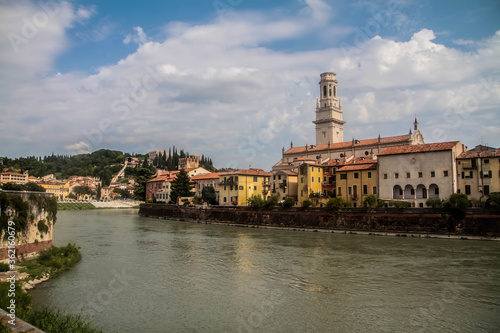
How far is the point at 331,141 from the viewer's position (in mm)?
67125

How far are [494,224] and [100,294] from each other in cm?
2704

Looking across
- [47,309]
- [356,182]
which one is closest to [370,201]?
[356,182]

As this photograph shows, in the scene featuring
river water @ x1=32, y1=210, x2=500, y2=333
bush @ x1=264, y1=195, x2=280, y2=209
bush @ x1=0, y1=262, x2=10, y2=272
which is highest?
bush @ x1=264, y1=195, x2=280, y2=209

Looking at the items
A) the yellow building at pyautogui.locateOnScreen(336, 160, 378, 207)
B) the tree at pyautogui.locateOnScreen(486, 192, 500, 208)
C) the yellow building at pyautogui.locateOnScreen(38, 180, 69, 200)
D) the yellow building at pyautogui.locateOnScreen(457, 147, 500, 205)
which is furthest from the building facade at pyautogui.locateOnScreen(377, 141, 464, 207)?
the yellow building at pyautogui.locateOnScreen(38, 180, 69, 200)

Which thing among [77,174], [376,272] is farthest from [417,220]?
[77,174]

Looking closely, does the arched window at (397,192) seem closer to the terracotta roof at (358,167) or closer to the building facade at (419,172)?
the building facade at (419,172)

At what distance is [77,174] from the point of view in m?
140

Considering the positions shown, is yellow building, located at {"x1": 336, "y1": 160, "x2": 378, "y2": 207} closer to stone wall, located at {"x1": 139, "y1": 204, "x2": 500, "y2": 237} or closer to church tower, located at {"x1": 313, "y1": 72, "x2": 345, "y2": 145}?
stone wall, located at {"x1": 139, "y1": 204, "x2": 500, "y2": 237}

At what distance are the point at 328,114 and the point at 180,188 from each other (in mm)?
29716

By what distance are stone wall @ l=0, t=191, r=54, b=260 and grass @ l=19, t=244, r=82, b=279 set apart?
0.52m

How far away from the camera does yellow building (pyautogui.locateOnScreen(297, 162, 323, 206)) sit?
143ft

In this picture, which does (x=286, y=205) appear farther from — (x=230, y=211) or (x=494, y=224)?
(x=494, y=224)

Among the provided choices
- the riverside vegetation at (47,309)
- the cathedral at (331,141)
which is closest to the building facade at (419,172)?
the cathedral at (331,141)

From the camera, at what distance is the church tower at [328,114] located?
67.8 meters
